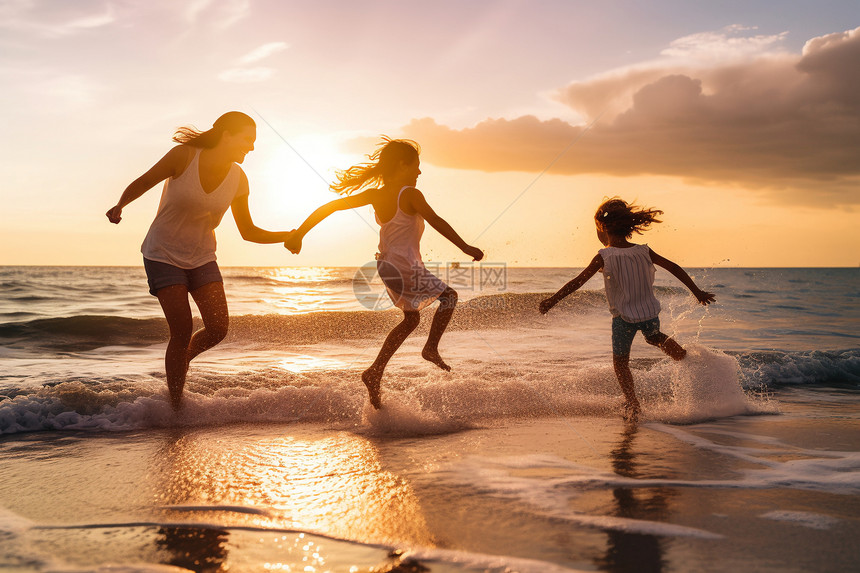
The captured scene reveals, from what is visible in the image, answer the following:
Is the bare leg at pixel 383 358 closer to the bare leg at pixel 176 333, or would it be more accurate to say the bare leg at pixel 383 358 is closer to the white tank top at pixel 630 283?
the bare leg at pixel 176 333

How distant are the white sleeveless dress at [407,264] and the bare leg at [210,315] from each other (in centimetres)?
127

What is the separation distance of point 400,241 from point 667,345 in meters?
2.46

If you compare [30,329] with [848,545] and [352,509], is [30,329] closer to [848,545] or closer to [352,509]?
[352,509]

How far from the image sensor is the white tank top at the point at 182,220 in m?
4.22

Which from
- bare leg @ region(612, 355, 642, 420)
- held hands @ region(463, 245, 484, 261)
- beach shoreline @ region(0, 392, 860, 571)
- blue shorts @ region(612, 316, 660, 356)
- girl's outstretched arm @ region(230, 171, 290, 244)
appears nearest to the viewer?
beach shoreline @ region(0, 392, 860, 571)

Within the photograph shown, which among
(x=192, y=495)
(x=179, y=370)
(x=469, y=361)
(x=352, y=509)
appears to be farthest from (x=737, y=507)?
(x=469, y=361)

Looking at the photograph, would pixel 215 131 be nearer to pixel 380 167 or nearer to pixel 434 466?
pixel 380 167

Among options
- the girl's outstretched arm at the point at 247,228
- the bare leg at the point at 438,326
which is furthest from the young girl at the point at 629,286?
the girl's outstretched arm at the point at 247,228

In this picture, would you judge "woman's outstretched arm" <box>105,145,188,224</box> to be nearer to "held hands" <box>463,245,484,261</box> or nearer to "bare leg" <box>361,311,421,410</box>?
"bare leg" <box>361,311,421,410</box>

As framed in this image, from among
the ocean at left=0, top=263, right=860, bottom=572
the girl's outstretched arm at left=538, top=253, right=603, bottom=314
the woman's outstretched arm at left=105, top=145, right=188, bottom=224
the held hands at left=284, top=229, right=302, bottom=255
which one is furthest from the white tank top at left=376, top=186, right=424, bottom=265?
the woman's outstretched arm at left=105, top=145, right=188, bottom=224

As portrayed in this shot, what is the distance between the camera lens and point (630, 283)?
5.00 m

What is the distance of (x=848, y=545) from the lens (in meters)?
2.30

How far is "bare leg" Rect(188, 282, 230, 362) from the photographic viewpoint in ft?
14.7

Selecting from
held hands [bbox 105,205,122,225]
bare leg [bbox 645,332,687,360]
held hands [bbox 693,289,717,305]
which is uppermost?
held hands [bbox 105,205,122,225]
